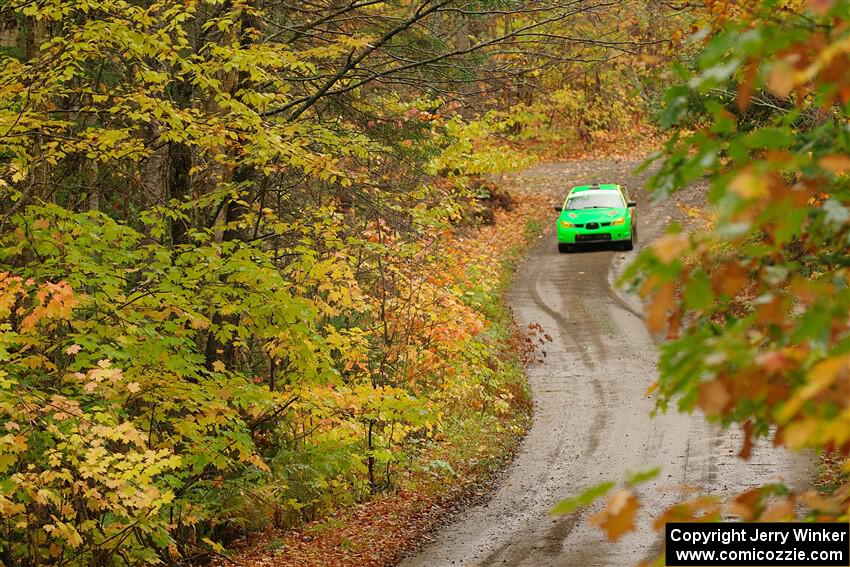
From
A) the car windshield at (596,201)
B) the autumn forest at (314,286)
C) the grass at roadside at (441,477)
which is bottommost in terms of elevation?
the grass at roadside at (441,477)

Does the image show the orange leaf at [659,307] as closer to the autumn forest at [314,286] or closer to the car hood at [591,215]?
the autumn forest at [314,286]

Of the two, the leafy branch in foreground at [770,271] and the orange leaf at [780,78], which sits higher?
the orange leaf at [780,78]

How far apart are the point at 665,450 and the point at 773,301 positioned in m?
12.1

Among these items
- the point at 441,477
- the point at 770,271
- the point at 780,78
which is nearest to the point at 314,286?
the point at 441,477

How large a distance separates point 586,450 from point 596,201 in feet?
48.4

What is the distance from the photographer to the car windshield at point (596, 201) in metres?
28.1

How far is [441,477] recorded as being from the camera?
43.9 feet

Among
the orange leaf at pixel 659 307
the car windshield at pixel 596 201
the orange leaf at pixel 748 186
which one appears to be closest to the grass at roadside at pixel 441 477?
the car windshield at pixel 596 201

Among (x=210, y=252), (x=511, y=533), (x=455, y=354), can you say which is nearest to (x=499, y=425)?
(x=455, y=354)

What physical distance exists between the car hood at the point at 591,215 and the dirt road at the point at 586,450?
2486 millimetres

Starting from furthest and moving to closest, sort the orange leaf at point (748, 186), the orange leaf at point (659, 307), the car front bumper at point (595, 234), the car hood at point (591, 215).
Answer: the car front bumper at point (595, 234) → the car hood at point (591, 215) → the orange leaf at point (659, 307) → the orange leaf at point (748, 186)

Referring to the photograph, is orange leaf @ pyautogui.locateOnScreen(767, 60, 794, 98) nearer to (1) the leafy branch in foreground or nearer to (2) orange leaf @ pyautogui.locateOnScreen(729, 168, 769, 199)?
(1) the leafy branch in foreground

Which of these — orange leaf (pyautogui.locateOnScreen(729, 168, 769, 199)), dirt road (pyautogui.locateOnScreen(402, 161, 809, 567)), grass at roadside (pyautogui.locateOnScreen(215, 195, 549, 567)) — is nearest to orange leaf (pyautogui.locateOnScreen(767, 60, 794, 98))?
orange leaf (pyautogui.locateOnScreen(729, 168, 769, 199))

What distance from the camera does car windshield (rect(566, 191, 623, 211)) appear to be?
92.3ft
